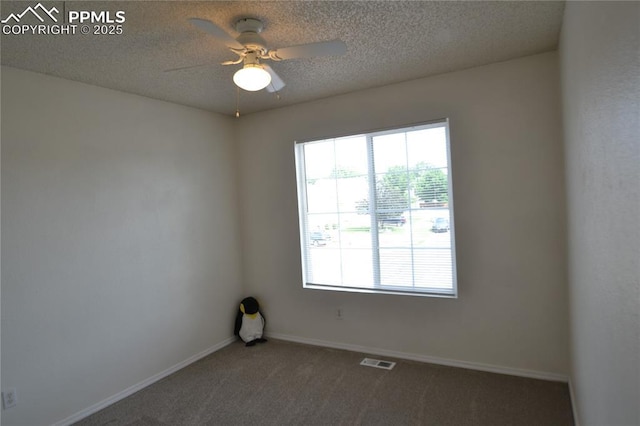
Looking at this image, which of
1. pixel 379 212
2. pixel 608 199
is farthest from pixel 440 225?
pixel 608 199

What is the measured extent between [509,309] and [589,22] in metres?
2.35

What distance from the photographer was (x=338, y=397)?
293cm

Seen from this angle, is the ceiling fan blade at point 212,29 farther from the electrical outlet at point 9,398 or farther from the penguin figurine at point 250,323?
the penguin figurine at point 250,323

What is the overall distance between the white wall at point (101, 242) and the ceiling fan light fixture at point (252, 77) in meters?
1.74

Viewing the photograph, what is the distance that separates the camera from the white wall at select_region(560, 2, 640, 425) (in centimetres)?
92

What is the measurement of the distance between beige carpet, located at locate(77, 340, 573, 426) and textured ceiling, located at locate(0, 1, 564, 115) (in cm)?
263

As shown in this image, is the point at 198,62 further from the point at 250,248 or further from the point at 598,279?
the point at 598,279

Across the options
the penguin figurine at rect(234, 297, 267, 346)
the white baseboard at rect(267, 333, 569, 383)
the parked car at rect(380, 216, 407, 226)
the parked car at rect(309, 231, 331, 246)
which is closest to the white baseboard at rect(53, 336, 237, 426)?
the penguin figurine at rect(234, 297, 267, 346)

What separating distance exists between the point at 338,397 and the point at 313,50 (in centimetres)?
255

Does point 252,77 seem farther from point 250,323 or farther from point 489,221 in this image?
point 250,323

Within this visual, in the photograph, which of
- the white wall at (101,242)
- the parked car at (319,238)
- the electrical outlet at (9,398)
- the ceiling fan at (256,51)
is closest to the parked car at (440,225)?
the parked car at (319,238)

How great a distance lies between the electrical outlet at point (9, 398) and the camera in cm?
246

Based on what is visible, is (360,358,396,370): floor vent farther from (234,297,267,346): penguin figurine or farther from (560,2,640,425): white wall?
(560,2,640,425): white wall

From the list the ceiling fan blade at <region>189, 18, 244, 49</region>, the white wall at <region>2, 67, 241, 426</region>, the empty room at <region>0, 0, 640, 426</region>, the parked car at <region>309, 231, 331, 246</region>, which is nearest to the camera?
the ceiling fan blade at <region>189, 18, 244, 49</region>
